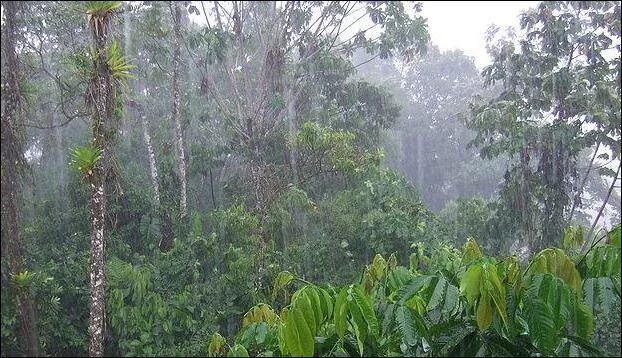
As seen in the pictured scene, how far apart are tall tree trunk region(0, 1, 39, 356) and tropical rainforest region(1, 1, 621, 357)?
2cm

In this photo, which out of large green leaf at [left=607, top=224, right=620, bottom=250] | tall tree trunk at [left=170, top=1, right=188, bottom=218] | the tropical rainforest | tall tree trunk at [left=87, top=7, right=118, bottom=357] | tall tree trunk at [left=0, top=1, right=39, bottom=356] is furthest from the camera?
tall tree trunk at [left=170, top=1, right=188, bottom=218]

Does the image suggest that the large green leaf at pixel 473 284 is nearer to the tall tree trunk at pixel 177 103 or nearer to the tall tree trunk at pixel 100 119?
the tall tree trunk at pixel 100 119

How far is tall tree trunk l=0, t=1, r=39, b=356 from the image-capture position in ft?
8.59

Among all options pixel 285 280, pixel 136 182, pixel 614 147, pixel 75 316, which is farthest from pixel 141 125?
pixel 285 280

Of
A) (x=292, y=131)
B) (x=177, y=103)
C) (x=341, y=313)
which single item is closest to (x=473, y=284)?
(x=341, y=313)

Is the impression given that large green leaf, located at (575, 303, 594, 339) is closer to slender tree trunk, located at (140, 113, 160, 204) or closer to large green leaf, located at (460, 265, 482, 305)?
large green leaf, located at (460, 265, 482, 305)

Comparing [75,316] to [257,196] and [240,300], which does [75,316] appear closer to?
[240,300]

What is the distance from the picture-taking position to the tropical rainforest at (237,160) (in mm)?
4672

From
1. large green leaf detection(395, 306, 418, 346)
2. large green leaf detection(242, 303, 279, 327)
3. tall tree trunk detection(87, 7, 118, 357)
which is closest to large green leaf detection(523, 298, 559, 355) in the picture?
large green leaf detection(395, 306, 418, 346)

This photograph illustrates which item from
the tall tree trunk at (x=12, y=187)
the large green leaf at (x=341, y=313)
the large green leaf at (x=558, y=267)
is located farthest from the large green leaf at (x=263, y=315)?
the tall tree trunk at (x=12, y=187)

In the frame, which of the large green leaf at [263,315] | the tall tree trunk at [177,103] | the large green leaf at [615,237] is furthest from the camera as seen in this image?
the tall tree trunk at [177,103]

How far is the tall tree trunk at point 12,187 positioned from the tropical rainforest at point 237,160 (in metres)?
0.02

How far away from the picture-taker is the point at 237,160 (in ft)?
34.2

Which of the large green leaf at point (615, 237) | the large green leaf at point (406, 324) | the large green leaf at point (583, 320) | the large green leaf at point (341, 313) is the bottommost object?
the large green leaf at point (583, 320)
